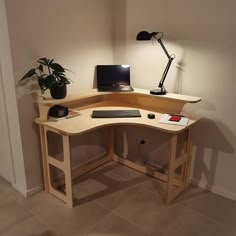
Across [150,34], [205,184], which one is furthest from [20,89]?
[205,184]

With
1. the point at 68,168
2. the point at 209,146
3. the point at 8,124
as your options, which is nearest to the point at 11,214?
the point at 68,168

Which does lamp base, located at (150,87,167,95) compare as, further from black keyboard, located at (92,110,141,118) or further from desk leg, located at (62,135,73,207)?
desk leg, located at (62,135,73,207)

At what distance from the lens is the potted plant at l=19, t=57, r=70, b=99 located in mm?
2110

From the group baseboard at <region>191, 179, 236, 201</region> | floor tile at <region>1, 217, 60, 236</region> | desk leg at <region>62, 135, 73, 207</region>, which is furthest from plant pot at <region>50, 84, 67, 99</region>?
baseboard at <region>191, 179, 236, 201</region>

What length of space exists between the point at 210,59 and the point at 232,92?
33cm

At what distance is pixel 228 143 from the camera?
88.9 inches

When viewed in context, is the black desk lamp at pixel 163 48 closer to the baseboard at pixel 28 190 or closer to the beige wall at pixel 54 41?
the beige wall at pixel 54 41

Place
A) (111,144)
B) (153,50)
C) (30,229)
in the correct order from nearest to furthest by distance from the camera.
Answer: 1. (30,229)
2. (153,50)
3. (111,144)

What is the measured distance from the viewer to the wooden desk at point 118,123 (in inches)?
81.8

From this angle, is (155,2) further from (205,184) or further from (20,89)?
(205,184)

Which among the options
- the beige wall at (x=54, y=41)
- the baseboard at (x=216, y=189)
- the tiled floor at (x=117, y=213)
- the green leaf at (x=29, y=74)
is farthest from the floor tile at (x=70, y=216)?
the green leaf at (x=29, y=74)

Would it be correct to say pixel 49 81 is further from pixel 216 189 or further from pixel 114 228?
pixel 216 189

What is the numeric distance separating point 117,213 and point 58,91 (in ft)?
3.75

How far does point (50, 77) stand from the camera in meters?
2.13
